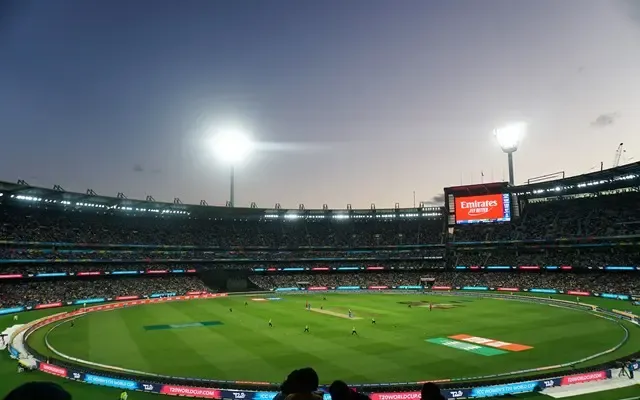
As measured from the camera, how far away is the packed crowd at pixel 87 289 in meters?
75.3

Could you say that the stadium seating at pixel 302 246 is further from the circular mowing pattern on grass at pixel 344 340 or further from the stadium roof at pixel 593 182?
the circular mowing pattern on grass at pixel 344 340

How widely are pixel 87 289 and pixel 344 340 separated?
6221cm

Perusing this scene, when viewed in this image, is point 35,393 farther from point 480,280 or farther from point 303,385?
point 480,280

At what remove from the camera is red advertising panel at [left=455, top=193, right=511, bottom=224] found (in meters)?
94.7

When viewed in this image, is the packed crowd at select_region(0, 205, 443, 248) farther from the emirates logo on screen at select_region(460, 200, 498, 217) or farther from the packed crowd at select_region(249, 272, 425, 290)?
the emirates logo on screen at select_region(460, 200, 498, 217)

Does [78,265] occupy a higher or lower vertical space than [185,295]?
higher

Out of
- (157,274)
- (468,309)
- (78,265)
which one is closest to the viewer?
(468,309)

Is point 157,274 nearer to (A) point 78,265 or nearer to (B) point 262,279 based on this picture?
(A) point 78,265

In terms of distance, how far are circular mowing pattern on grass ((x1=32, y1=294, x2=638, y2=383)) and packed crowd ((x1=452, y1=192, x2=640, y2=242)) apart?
34060mm

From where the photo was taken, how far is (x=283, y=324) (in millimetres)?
55844

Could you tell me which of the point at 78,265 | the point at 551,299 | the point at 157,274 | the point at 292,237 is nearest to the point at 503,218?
the point at 551,299

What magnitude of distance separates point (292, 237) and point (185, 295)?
41.1m

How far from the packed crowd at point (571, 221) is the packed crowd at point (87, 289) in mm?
69572

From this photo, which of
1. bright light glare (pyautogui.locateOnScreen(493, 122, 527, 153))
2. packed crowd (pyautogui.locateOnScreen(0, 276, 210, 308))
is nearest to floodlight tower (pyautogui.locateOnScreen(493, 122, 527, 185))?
bright light glare (pyautogui.locateOnScreen(493, 122, 527, 153))
